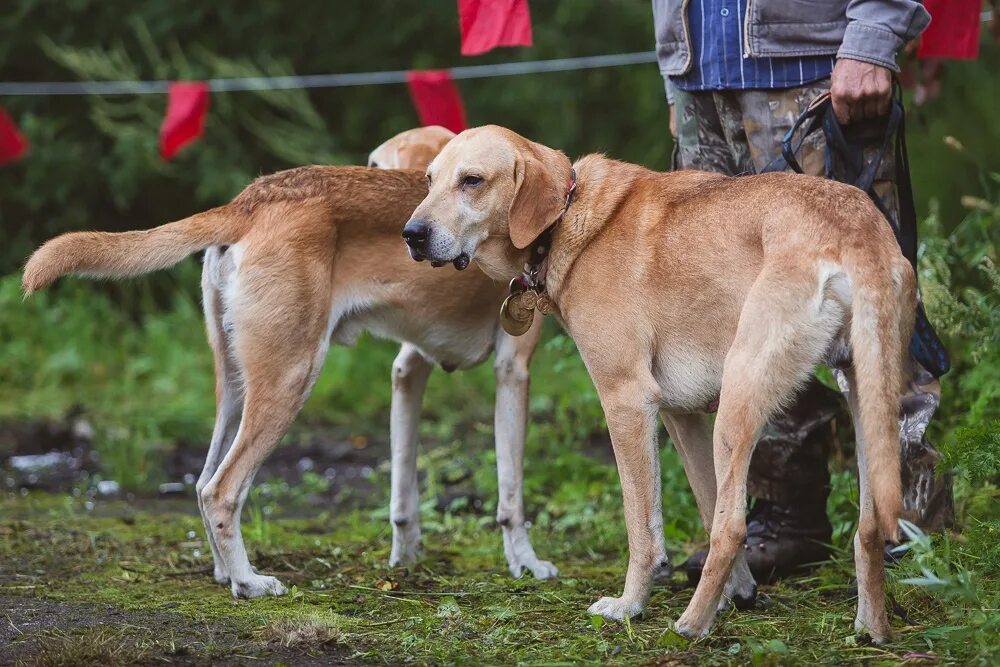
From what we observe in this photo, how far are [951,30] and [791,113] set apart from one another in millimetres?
1841

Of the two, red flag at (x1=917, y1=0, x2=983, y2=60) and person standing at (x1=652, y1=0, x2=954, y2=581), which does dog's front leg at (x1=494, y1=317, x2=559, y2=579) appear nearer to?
person standing at (x1=652, y1=0, x2=954, y2=581)

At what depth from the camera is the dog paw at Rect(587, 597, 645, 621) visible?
3.63 metres

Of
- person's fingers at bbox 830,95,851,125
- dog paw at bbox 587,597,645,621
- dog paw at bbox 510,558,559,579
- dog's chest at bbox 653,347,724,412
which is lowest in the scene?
dog paw at bbox 510,558,559,579

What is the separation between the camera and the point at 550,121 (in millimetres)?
10141

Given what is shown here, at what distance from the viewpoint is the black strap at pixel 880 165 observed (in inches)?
146

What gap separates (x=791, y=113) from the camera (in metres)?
3.90

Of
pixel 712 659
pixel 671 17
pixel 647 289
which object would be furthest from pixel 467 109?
pixel 712 659

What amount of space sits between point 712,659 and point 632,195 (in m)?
1.45

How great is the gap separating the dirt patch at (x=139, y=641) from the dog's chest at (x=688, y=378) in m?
1.22

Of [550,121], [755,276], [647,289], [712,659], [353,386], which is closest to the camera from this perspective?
[712,659]

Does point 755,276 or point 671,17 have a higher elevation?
point 671,17

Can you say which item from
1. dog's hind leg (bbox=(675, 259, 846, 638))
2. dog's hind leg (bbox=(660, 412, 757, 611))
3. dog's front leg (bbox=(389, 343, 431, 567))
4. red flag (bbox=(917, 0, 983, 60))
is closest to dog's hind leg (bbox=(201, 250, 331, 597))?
dog's front leg (bbox=(389, 343, 431, 567))

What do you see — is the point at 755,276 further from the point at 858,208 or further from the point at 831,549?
the point at 831,549

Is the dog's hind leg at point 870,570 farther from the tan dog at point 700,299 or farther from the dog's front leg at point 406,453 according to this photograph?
the dog's front leg at point 406,453
